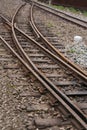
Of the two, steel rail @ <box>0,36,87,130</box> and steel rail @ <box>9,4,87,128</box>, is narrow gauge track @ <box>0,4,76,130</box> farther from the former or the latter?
steel rail @ <box>9,4,87,128</box>

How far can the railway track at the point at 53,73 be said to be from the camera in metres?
6.98

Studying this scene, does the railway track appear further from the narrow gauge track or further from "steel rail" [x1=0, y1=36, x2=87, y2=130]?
the narrow gauge track

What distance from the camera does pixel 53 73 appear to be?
9352 millimetres

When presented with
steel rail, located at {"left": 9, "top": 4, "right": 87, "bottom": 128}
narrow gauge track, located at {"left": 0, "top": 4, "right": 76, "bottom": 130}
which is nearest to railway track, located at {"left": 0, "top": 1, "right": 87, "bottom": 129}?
steel rail, located at {"left": 9, "top": 4, "right": 87, "bottom": 128}

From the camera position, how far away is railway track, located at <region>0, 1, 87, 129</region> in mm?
6980

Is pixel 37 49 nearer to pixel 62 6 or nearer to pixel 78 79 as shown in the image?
pixel 78 79

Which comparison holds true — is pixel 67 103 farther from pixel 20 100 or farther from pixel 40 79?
pixel 40 79

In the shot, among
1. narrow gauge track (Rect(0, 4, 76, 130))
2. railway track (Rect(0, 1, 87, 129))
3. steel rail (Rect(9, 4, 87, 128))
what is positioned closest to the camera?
steel rail (Rect(9, 4, 87, 128))

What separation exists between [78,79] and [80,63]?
1.63 meters

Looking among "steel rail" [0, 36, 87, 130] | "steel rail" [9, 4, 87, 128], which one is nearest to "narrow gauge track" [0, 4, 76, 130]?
"steel rail" [0, 36, 87, 130]

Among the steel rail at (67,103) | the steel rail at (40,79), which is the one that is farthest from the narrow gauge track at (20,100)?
the steel rail at (67,103)

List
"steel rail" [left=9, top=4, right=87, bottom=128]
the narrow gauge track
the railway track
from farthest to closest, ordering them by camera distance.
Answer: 1. the railway track
2. the narrow gauge track
3. "steel rail" [left=9, top=4, right=87, bottom=128]

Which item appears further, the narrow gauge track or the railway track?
the railway track

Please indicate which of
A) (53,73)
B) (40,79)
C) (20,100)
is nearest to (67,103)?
(20,100)
